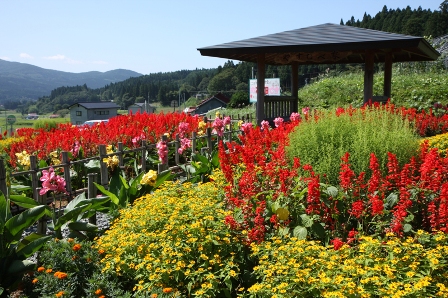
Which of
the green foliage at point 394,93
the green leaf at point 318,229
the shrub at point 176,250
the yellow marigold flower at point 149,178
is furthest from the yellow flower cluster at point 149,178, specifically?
the green foliage at point 394,93

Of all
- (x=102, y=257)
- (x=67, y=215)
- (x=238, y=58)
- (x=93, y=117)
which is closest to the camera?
(x=102, y=257)

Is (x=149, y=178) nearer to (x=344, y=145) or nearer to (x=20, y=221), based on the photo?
(x=20, y=221)

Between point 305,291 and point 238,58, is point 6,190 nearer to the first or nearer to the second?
point 305,291

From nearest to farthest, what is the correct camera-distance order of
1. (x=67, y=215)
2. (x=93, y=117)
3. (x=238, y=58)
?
(x=67, y=215), (x=238, y=58), (x=93, y=117)

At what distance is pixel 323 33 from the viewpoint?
34.2 feet

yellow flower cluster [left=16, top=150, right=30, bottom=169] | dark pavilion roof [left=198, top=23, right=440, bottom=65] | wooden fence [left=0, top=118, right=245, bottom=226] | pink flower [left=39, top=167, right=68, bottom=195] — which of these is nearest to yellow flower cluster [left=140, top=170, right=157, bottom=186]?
wooden fence [left=0, top=118, right=245, bottom=226]

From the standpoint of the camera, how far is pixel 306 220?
3.47m

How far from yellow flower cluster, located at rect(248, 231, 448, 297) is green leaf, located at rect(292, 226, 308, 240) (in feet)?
1.16

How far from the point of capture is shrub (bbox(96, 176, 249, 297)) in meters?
2.93

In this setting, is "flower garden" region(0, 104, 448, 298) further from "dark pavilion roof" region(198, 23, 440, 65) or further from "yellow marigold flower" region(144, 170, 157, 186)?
"dark pavilion roof" region(198, 23, 440, 65)

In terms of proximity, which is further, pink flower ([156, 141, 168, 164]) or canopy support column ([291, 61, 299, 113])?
canopy support column ([291, 61, 299, 113])

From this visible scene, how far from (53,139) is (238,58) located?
550 cm

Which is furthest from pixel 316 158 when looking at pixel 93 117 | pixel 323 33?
pixel 93 117

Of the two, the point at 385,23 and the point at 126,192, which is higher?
the point at 385,23
